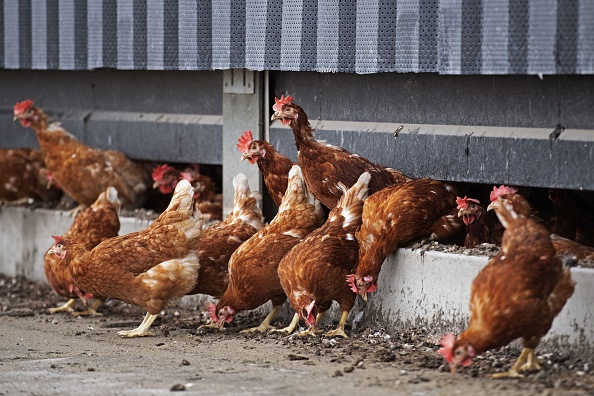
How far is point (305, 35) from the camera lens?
24.8 feet

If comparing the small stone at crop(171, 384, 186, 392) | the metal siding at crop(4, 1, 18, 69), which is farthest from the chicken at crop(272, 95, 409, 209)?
the metal siding at crop(4, 1, 18, 69)

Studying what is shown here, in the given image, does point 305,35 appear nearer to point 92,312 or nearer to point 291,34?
point 291,34

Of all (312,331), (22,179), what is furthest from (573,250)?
(22,179)

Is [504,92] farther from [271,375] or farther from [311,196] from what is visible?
[271,375]

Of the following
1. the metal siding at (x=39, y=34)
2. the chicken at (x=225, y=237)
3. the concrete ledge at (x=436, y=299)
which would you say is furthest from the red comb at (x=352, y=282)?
the metal siding at (x=39, y=34)

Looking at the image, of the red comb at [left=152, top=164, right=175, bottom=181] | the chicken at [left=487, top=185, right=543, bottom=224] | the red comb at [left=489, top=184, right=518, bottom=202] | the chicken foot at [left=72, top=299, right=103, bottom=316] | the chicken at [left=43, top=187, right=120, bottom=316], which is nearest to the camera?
the red comb at [left=489, top=184, right=518, bottom=202]

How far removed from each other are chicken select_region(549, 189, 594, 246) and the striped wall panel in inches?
58.7

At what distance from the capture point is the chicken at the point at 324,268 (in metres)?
6.81

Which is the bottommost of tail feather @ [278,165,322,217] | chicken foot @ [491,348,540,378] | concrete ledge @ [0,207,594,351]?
chicken foot @ [491,348,540,378]

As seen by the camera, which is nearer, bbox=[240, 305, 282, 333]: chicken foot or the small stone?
Answer: the small stone

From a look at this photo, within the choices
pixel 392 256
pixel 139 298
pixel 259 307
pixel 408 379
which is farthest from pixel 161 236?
pixel 408 379

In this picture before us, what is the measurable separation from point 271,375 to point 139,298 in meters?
1.82

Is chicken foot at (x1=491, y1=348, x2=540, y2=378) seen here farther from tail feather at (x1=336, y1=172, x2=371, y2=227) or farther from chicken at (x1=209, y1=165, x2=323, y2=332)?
chicken at (x1=209, y1=165, x2=323, y2=332)

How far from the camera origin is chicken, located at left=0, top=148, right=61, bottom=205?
1017cm
